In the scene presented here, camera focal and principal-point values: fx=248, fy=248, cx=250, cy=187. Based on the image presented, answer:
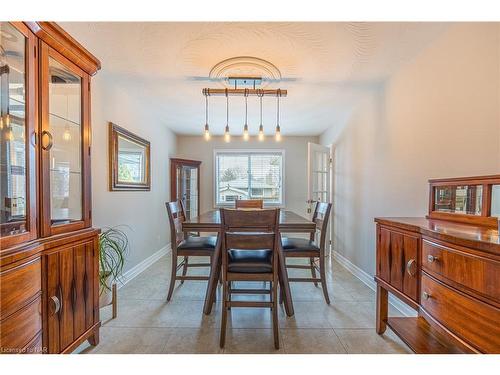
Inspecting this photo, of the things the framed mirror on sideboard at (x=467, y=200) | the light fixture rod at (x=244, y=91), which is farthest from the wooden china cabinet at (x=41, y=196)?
the framed mirror on sideboard at (x=467, y=200)

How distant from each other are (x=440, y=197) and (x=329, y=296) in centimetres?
147

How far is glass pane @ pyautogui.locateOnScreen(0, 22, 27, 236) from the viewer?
116 cm

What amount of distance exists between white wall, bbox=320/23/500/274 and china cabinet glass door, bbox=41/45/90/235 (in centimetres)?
247

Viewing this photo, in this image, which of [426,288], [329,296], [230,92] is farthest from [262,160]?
[426,288]

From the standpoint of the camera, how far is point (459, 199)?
1517 millimetres

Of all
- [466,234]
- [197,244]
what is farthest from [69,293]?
[466,234]

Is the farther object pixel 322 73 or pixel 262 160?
pixel 262 160

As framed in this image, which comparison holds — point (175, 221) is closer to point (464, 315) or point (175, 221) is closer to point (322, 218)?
point (322, 218)

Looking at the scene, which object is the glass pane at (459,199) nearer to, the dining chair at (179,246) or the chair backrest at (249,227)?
the chair backrest at (249,227)

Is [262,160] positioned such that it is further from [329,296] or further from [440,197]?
[440,197]

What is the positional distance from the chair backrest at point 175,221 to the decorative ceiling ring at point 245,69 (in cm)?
138

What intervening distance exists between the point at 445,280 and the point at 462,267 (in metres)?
0.14

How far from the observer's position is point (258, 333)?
75.2 inches

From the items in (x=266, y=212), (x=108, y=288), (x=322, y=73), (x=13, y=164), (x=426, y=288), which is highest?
(x=322, y=73)
